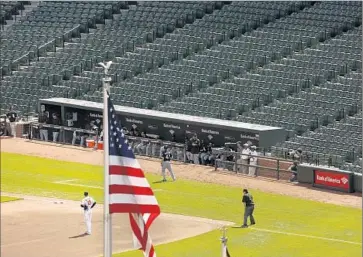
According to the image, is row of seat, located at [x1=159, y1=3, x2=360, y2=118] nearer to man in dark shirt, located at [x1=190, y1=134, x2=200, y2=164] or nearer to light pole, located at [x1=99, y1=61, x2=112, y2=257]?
man in dark shirt, located at [x1=190, y1=134, x2=200, y2=164]

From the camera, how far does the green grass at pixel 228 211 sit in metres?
34.4

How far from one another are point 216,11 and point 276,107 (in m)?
13.3

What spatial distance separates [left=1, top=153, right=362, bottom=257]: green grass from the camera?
1355 inches

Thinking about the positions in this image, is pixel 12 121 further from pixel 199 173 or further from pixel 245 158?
pixel 245 158

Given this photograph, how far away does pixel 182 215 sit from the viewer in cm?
3978

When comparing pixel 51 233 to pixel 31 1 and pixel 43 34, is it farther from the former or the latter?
pixel 31 1

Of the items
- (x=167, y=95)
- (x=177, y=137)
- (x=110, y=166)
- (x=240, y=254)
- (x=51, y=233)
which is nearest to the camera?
(x=110, y=166)

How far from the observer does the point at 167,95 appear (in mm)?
56375

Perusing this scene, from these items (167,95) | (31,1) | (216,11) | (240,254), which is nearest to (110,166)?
(240,254)

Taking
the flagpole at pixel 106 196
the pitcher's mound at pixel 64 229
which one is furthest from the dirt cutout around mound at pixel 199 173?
the flagpole at pixel 106 196

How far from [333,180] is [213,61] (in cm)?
1629

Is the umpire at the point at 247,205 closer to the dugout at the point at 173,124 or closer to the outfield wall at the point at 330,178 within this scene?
the outfield wall at the point at 330,178

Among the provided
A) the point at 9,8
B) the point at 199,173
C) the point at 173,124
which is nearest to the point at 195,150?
the point at 199,173

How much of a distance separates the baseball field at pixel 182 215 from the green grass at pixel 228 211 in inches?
1.1
